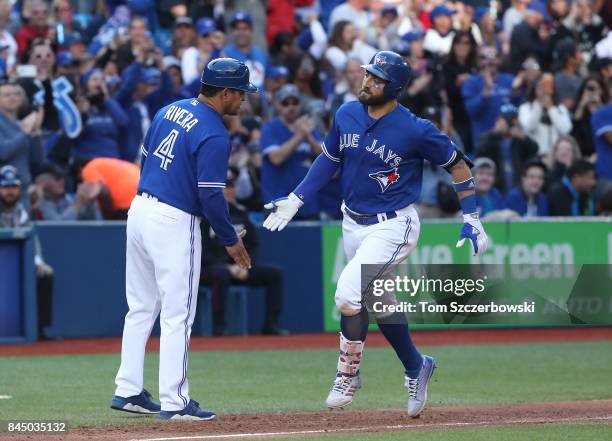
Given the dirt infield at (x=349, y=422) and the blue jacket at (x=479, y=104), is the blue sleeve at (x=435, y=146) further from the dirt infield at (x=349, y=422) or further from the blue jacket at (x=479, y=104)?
the blue jacket at (x=479, y=104)

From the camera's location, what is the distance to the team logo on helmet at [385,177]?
9375 millimetres

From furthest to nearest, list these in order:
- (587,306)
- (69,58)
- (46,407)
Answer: (69,58), (587,306), (46,407)

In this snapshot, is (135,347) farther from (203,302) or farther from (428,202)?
(428,202)

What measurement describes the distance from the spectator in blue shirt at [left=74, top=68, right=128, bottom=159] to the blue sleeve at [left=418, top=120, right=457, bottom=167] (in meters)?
8.62

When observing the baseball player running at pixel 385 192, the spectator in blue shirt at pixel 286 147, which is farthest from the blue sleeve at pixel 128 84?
the baseball player running at pixel 385 192

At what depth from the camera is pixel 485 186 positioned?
59.7ft

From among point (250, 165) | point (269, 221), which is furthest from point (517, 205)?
point (269, 221)

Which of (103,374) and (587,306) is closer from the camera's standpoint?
(103,374)

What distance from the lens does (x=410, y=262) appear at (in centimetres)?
1728

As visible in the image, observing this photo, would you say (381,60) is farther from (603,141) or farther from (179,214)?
(603,141)

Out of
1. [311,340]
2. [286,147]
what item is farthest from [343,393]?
[286,147]

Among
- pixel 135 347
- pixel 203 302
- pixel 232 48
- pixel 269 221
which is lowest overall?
pixel 203 302

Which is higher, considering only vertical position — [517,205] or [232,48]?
[232,48]

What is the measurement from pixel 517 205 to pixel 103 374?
307 inches
